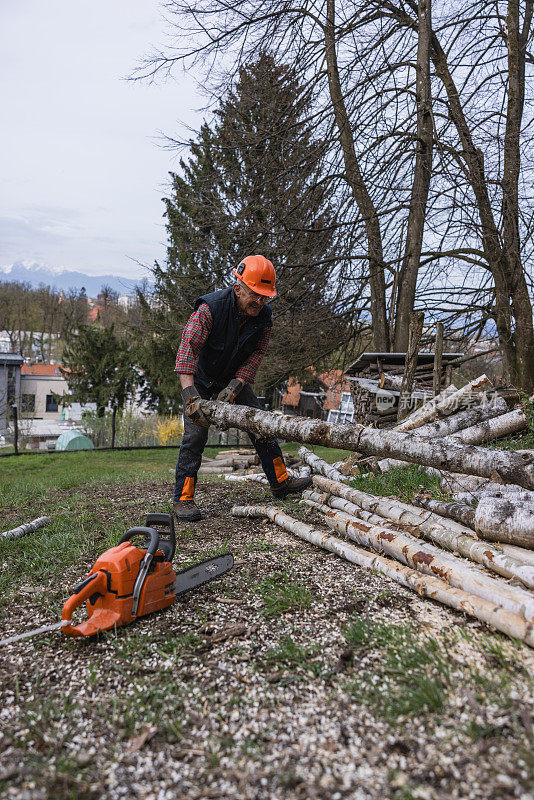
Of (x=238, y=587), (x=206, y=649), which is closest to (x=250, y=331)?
(x=238, y=587)

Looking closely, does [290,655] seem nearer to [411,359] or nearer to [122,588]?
[122,588]

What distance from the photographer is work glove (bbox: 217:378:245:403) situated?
4.16m

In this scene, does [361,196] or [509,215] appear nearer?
[509,215]

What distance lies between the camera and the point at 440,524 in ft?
11.0

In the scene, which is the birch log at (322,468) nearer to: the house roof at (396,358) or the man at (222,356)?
the man at (222,356)

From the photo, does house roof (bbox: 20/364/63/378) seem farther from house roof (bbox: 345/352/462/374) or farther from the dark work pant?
the dark work pant

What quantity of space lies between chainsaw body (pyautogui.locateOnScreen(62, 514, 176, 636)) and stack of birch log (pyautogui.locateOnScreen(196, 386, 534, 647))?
1.20 metres

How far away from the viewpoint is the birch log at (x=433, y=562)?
85.9 inches

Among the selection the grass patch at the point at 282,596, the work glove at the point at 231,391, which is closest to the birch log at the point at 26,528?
the work glove at the point at 231,391

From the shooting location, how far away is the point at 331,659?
2.02m

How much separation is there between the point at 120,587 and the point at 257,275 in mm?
2659

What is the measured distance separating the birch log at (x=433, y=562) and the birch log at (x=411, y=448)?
0.53m

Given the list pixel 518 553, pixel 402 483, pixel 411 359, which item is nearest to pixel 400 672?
pixel 518 553

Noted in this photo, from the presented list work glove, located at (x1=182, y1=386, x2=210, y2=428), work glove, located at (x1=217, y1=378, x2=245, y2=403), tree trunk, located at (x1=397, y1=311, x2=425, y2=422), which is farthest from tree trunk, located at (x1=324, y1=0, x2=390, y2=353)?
work glove, located at (x1=182, y1=386, x2=210, y2=428)
